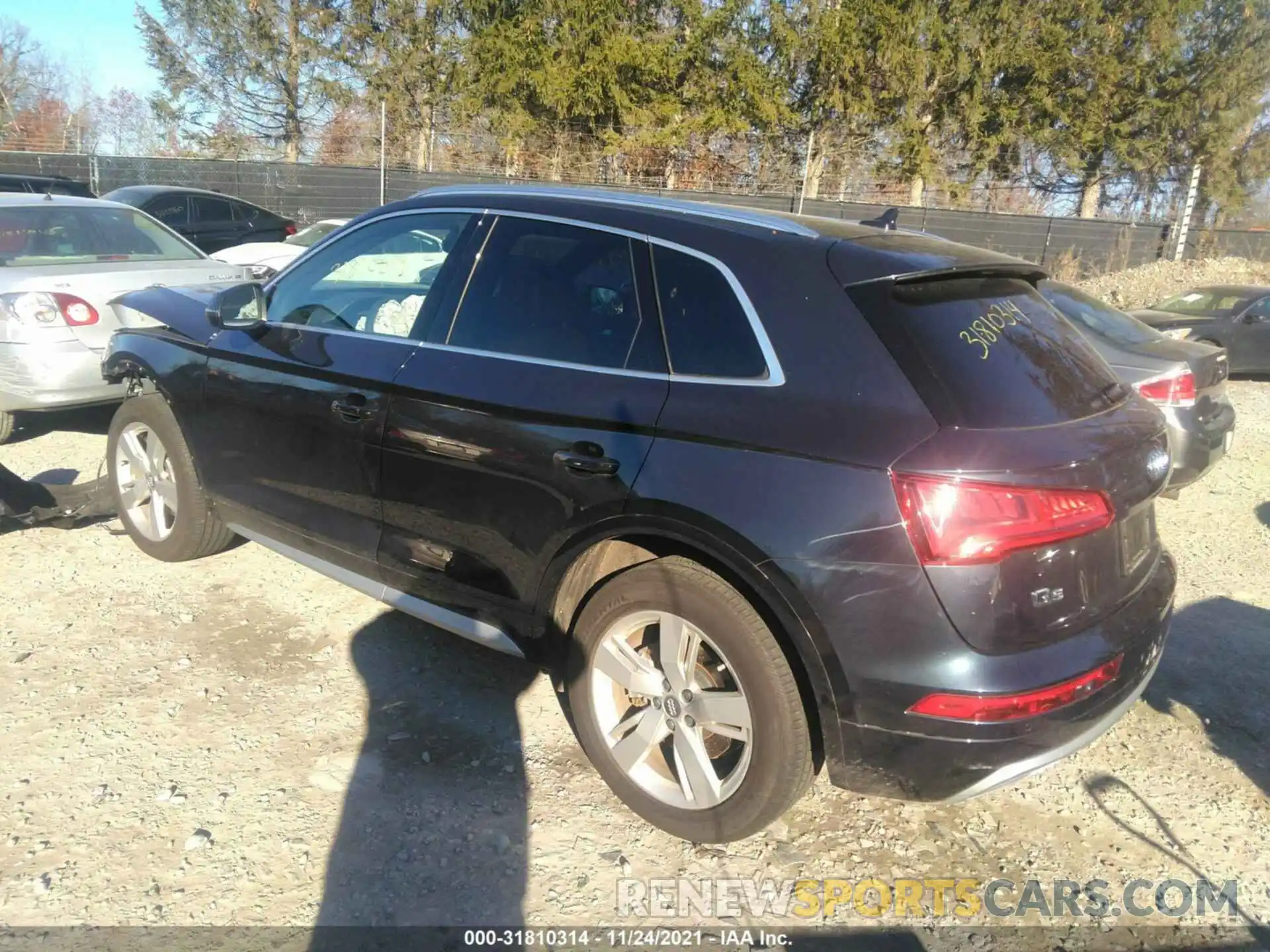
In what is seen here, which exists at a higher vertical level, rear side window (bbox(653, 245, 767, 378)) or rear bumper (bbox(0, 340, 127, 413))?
rear side window (bbox(653, 245, 767, 378))

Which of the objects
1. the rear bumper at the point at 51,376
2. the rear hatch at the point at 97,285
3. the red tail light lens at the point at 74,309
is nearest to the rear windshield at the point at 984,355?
the rear hatch at the point at 97,285

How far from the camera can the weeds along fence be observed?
20.3 meters

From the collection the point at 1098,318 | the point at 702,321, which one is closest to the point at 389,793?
the point at 702,321

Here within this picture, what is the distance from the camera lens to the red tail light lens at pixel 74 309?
5809 mm

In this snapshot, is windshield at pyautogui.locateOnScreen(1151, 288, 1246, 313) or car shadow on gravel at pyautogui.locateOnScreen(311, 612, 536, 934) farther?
windshield at pyautogui.locateOnScreen(1151, 288, 1246, 313)

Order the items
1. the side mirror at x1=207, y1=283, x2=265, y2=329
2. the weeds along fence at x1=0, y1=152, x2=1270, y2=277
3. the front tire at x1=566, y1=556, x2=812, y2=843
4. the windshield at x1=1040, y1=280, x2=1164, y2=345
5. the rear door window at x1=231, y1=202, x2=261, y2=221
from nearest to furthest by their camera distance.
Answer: the front tire at x1=566, y1=556, x2=812, y2=843
the side mirror at x1=207, y1=283, x2=265, y2=329
the windshield at x1=1040, y1=280, x2=1164, y2=345
the rear door window at x1=231, y1=202, x2=261, y2=221
the weeds along fence at x1=0, y1=152, x2=1270, y2=277

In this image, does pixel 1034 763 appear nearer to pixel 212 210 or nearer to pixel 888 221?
pixel 888 221

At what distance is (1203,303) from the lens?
12.7 m

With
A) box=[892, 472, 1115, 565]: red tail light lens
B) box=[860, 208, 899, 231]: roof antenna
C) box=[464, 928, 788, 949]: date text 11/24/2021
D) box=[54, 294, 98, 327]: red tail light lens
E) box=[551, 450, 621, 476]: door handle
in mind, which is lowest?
box=[464, 928, 788, 949]: date text 11/24/2021

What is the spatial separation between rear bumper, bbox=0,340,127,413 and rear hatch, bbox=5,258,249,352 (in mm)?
108

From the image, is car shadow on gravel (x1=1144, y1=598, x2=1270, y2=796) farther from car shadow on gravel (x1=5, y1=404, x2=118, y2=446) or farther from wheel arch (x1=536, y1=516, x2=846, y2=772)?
car shadow on gravel (x1=5, y1=404, x2=118, y2=446)

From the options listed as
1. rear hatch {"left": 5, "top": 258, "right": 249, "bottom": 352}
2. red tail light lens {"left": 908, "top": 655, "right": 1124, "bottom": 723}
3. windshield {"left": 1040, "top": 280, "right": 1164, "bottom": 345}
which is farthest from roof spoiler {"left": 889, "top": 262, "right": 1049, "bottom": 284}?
rear hatch {"left": 5, "top": 258, "right": 249, "bottom": 352}

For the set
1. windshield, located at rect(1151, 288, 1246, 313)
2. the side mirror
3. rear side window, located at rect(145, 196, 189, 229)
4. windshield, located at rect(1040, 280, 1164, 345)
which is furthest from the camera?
rear side window, located at rect(145, 196, 189, 229)

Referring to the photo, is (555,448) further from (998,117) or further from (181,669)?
(998,117)
